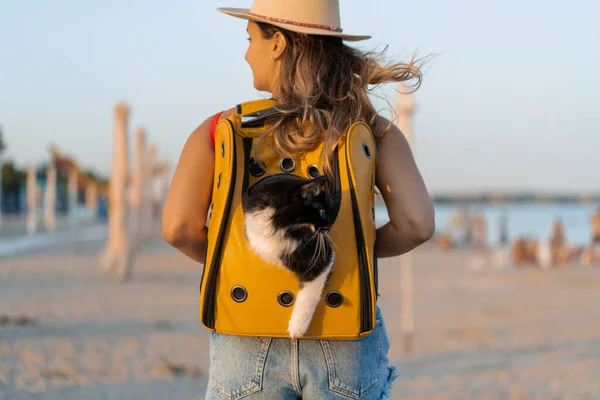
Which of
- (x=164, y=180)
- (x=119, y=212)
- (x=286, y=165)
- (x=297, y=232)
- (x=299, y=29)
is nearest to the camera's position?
(x=297, y=232)

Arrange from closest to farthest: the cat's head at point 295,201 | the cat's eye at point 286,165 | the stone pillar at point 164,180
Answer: the cat's head at point 295,201, the cat's eye at point 286,165, the stone pillar at point 164,180

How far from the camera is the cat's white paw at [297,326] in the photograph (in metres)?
1.47

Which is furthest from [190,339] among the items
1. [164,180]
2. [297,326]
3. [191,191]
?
[164,180]

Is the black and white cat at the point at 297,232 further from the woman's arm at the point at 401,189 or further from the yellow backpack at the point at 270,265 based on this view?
the woman's arm at the point at 401,189

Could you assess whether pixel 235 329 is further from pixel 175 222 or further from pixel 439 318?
pixel 439 318

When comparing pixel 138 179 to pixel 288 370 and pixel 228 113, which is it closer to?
pixel 228 113

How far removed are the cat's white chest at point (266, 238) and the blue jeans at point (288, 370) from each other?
0.20m

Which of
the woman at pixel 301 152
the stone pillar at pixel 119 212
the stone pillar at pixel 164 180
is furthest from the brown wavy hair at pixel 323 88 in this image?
the stone pillar at pixel 164 180

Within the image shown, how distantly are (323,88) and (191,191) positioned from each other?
37 centimetres

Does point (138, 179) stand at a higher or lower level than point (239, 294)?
lower

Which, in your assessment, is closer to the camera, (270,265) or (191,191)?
(270,265)

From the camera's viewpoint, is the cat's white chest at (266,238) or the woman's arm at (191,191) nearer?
the cat's white chest at (266,238)

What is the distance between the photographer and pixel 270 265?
4.84 ft

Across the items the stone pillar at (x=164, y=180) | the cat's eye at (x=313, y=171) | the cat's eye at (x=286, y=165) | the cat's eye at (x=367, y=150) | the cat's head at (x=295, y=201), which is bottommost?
the stone pillar at (x=164, y=180)
